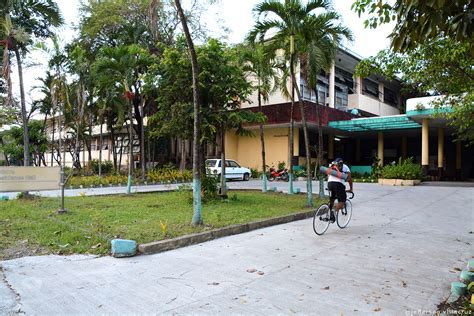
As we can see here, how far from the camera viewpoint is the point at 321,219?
7.80 m

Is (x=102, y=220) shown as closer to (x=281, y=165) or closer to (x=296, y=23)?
(x=296, y=23)

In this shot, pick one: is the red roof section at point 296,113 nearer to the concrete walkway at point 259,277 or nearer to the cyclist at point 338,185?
the cyclist at point 338,185

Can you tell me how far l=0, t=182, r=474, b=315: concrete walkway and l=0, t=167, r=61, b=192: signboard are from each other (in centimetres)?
513

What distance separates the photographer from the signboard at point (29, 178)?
1033 cm

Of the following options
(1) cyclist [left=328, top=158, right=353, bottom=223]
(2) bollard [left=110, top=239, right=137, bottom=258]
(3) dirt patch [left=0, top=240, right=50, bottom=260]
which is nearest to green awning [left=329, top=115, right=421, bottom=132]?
(1) cyclist [left=328, top=158, right=353, bottom=223]

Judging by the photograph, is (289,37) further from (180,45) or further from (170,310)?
(170,310)

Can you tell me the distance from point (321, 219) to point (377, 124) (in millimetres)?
18891

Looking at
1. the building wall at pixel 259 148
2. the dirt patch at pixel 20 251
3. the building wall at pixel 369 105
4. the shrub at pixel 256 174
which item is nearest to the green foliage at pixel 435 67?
the dirt patch at pixel 20 251

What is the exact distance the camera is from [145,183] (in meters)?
21.3

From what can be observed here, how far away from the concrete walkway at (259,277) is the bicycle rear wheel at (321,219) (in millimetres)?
200

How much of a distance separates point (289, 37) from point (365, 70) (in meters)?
4.24

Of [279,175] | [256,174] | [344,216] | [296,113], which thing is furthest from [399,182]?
[344,216]

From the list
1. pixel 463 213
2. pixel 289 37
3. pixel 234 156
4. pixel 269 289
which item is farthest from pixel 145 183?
pixel 269 289

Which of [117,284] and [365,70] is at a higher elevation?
[365,70]
